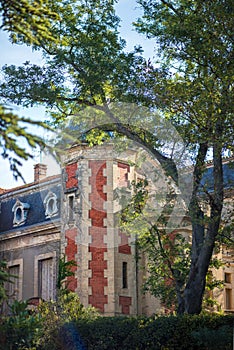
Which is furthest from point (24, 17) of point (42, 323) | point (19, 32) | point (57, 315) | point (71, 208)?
point (71, 208)

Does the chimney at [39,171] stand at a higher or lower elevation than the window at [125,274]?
higher

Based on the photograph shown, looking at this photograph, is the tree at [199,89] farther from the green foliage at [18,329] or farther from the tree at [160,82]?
the green foliage at [18,329]

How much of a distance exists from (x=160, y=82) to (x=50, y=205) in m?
12.9

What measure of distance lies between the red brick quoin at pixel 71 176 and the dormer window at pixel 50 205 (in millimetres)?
1634

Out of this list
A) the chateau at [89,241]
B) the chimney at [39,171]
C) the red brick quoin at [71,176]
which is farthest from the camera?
the chimney at [39,171]

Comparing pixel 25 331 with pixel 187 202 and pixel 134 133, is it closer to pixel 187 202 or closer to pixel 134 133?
pixel 187 202

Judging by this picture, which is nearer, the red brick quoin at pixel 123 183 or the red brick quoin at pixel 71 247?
the red brick quoin at pixel 71 247

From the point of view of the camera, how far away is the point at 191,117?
50.2 feet

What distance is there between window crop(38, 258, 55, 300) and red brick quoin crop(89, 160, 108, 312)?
2.89m

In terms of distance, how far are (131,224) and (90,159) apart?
6.89m

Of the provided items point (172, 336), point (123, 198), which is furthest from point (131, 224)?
point (172, 336)

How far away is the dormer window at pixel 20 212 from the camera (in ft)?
94.7

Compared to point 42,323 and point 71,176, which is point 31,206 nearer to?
point 71,176

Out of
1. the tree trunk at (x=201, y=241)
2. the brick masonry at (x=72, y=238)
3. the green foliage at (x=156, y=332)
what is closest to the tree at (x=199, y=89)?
the tree trunk at (x=201, y=241)
